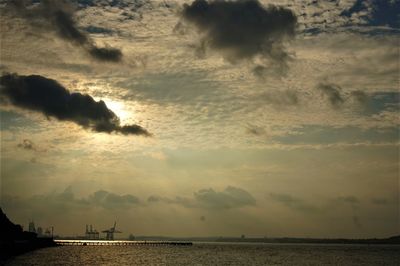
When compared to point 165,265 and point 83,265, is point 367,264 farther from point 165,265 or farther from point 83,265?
point 83,265

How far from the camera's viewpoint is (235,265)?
13425cm

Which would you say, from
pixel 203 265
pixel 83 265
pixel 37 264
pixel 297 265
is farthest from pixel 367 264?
pixel 37 264

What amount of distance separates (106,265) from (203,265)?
82.5 ft

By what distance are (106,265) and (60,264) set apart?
11.6 m

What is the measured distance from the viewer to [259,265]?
436 ft

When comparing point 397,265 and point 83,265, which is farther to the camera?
point 397,265

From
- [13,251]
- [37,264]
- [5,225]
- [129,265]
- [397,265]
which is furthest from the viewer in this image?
[5,225]

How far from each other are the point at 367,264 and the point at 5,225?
126 m

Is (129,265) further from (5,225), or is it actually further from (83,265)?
(5,225)

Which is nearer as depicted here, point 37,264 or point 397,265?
point 37,264

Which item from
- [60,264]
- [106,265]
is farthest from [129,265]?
[60,264]

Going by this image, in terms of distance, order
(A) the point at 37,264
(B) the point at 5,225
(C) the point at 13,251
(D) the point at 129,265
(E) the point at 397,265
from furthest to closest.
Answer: (B) the point at 5,225 < (C) the point at 13,251 < (E) the point at 397,265 < (D) the point at 129,265 < (A) the point at 37,264

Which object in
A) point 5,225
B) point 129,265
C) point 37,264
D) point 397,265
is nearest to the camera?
point 37,264

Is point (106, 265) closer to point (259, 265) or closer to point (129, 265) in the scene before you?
point (129, 265)
